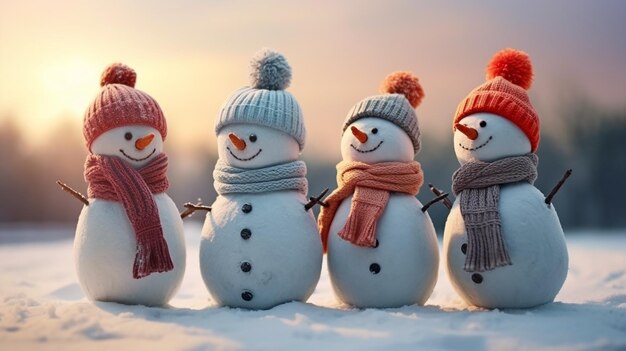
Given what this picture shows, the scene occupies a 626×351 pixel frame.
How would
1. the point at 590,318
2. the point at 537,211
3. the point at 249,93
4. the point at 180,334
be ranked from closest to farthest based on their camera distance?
the point at 180,334, the point at 590,318, the point at 537,211, the point at 249,93

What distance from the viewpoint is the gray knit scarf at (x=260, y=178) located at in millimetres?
3455

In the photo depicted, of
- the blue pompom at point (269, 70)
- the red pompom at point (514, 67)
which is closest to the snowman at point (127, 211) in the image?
the blue pompom at point (269, 70)

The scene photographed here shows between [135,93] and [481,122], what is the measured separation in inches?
69.1

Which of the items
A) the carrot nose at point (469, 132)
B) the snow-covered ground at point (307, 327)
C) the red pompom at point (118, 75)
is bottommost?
the snow-covered ground at point (307, 327)

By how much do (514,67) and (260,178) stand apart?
4.70 ft

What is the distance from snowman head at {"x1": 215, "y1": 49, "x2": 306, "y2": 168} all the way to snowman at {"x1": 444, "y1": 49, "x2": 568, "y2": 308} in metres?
0.84

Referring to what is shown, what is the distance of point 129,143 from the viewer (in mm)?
3520

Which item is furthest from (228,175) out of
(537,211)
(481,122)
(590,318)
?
(590,318)

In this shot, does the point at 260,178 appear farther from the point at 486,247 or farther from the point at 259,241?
the point at 486,247

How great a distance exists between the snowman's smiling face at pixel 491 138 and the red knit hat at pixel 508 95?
0.03 metres

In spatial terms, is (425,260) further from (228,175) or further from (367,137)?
(228,175)

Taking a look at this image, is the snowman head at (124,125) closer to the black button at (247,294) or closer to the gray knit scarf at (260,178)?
the gray knit scarf at (260,178)

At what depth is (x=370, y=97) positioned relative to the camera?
3617mm

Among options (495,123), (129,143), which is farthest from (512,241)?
(129,143)
